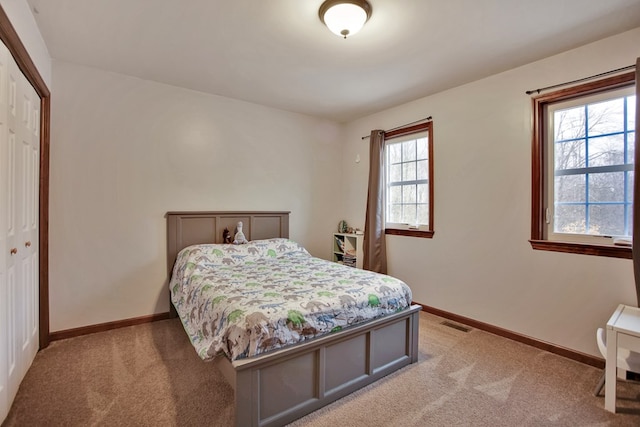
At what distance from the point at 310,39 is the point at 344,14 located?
0.50 m

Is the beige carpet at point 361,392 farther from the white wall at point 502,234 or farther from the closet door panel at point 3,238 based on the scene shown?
the white wall at point 502,234

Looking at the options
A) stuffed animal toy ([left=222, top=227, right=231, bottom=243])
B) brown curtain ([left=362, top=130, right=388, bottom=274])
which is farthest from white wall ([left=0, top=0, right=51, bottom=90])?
brown curtain ([left=362, top=130, right=388, bottom=274])

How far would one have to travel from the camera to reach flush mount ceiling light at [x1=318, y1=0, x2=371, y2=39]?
6.21 ft

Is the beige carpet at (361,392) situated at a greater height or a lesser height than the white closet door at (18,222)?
lesser

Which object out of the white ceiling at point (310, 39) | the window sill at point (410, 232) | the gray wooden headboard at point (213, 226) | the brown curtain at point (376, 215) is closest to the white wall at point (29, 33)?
the white ceiling at point (310, 39)

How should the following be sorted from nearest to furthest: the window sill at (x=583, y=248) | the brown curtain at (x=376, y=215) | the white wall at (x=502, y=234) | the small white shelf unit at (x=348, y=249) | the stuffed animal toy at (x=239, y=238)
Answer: the window sill at (x=583, y=248) → the white wall at (x=502, y=234) → the stuffed animal toy at (x=239, y=238) → the brown curtain at (x=376, y=215) → the small white shelf unit at (x=348, y=249)

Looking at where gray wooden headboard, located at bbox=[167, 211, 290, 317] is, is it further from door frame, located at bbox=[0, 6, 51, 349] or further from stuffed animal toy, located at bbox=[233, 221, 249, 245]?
door frame, located at bbox=[0, 6, 51, 349]

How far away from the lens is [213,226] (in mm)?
3492

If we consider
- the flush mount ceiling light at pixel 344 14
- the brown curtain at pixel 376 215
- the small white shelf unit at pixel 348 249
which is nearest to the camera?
the flush mount ceiling light at pixel 344 14

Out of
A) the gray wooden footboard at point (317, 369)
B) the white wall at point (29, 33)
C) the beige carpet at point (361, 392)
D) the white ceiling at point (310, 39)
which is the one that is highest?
the white ceiling at point (310, 39)

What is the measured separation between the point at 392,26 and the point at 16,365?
3.32 meters

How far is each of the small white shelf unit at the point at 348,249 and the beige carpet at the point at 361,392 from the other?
66.3 inches

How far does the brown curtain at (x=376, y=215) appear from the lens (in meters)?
3.91

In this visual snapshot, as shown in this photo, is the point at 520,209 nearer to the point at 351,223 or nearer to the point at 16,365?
the point at 351,223
